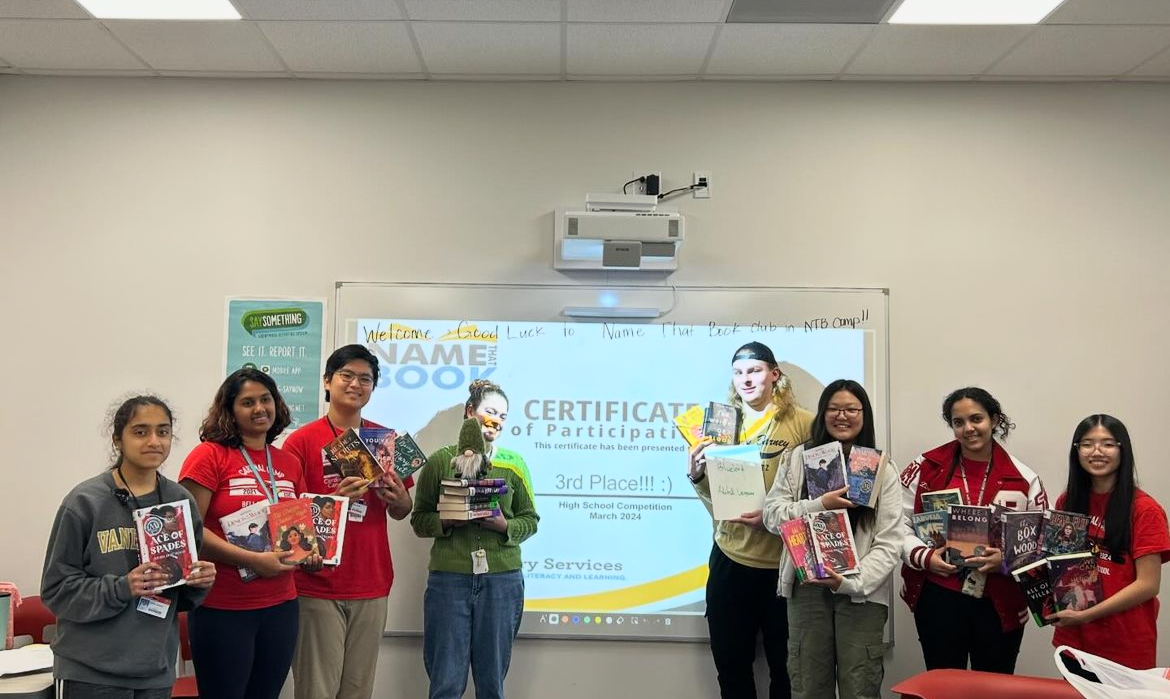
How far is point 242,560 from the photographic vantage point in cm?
270

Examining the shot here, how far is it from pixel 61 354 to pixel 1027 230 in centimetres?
458

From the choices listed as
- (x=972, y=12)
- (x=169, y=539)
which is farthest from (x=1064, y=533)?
(x=169, y=539)

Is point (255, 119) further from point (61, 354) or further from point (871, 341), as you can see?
point (871, 341)

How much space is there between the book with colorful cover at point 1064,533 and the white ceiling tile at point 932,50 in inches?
78.3

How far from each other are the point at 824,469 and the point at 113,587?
232 cm

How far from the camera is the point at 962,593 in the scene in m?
3.09

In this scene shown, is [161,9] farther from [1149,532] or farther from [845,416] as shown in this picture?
[1149,532]

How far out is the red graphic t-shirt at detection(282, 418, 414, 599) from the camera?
307cm

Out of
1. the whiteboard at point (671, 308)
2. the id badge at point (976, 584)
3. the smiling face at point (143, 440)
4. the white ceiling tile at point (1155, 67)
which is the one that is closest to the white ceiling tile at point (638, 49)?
the whiteboard at point (671, 308)

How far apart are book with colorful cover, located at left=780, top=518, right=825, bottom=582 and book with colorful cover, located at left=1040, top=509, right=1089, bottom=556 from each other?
800mm

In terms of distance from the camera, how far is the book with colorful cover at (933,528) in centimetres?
306

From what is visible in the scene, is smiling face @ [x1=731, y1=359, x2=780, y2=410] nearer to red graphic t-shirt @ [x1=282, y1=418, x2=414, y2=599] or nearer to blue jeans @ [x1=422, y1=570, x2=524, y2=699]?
blue jeans @ [x1=422, y1=570, x2=524, y2=699]

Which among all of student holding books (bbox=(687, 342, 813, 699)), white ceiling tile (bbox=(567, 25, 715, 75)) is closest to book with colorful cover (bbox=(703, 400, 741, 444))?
student holding books (bbox=(687, 342, 813, 699))

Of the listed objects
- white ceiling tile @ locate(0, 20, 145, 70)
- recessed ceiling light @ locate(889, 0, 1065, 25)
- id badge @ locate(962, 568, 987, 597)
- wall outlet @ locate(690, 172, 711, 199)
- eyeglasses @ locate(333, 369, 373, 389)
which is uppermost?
recessed ceiling light @ locate(889, 0, 1065, 25)
